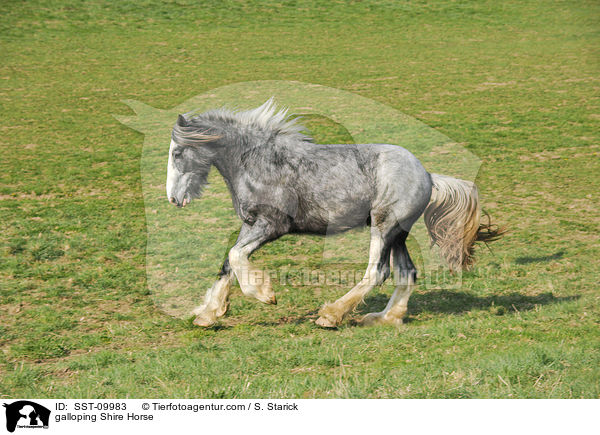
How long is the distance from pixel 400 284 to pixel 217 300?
1875mm

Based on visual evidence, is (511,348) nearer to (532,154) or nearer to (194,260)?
(194,260)

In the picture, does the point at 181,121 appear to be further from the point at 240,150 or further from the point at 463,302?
the point at 463,302

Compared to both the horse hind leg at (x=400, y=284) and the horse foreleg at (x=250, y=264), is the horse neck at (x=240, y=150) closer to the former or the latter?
the horse foreleg at (x=250, y=264)

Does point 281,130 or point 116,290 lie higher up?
point 281,130

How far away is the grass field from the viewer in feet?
18.3

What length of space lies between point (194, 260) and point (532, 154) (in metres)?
9.04

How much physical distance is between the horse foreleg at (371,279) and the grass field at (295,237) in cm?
28

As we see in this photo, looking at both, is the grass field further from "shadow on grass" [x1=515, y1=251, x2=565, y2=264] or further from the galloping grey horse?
the galloping grey horse

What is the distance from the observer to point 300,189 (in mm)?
6277

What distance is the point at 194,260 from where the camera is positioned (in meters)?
9.23

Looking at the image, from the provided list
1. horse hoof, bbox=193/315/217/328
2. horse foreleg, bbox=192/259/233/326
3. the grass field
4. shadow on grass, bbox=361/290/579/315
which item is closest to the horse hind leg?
the grass field

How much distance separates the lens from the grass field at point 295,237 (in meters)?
5.58

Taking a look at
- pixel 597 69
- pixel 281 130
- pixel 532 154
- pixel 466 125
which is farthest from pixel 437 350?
pixel 597 69
